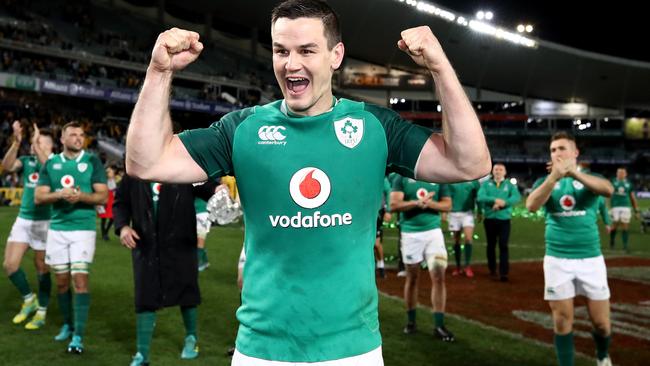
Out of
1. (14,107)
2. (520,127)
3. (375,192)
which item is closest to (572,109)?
(520,127)

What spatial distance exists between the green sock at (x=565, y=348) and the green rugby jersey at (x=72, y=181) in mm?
5144

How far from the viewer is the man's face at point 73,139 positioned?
679cm

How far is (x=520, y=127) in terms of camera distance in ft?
219

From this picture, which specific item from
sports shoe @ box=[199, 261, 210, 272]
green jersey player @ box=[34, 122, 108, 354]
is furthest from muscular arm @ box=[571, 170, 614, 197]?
sports shoe @ box=[199, 261, 210, 272]

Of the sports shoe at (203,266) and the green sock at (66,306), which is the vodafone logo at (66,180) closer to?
the green sock at (66,306)

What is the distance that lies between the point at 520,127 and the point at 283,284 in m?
68.5

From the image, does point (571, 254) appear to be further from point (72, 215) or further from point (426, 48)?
point (72, 215)

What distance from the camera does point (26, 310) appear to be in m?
7.75

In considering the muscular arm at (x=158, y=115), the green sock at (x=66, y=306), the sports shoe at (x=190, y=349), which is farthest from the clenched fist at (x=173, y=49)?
the green sock at (x=66, y=306)

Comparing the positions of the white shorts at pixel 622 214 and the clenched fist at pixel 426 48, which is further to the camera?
the white shorts at pixel 622 214

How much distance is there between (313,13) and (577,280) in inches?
178

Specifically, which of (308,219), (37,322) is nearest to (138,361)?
(37,322)

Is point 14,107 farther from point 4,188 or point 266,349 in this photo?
point 266,349

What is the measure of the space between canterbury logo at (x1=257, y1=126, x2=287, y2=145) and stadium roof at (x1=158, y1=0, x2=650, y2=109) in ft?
163
